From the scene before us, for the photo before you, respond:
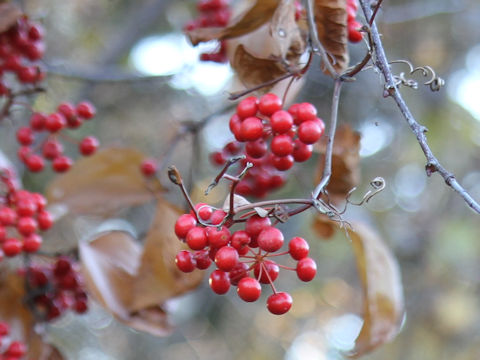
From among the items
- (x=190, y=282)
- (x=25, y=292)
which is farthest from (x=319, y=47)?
(x=25, y=292)

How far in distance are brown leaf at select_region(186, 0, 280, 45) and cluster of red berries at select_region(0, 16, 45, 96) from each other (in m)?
0.42

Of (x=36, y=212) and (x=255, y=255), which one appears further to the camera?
(x=36, y=212)

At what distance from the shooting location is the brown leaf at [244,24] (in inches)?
32.4

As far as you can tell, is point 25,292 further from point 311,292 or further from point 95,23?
point 311,292

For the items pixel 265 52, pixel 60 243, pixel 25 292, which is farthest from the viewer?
pixel 60 243

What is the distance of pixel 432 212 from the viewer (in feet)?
8.66

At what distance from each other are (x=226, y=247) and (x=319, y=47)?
0.29 metres

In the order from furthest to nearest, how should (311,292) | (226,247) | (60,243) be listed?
(311,292) → (60,243) → (226,247)

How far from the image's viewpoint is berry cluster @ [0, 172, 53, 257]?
920 mm

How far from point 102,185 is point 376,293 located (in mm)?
565

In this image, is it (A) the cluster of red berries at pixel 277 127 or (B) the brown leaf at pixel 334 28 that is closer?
(A) the cluster of red berries at pixel 277 127

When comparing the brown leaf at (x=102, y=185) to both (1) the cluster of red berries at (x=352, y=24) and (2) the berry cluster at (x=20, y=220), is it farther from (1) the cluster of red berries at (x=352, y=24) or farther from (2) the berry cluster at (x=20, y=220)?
(1) the cluster of red berries at (x=352, y=24)

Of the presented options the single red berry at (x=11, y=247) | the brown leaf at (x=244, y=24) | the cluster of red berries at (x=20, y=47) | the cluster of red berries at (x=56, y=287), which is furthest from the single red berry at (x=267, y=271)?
the cluster of red berries at (x=20, y=47)

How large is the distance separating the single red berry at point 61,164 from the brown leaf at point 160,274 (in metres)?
0.29
